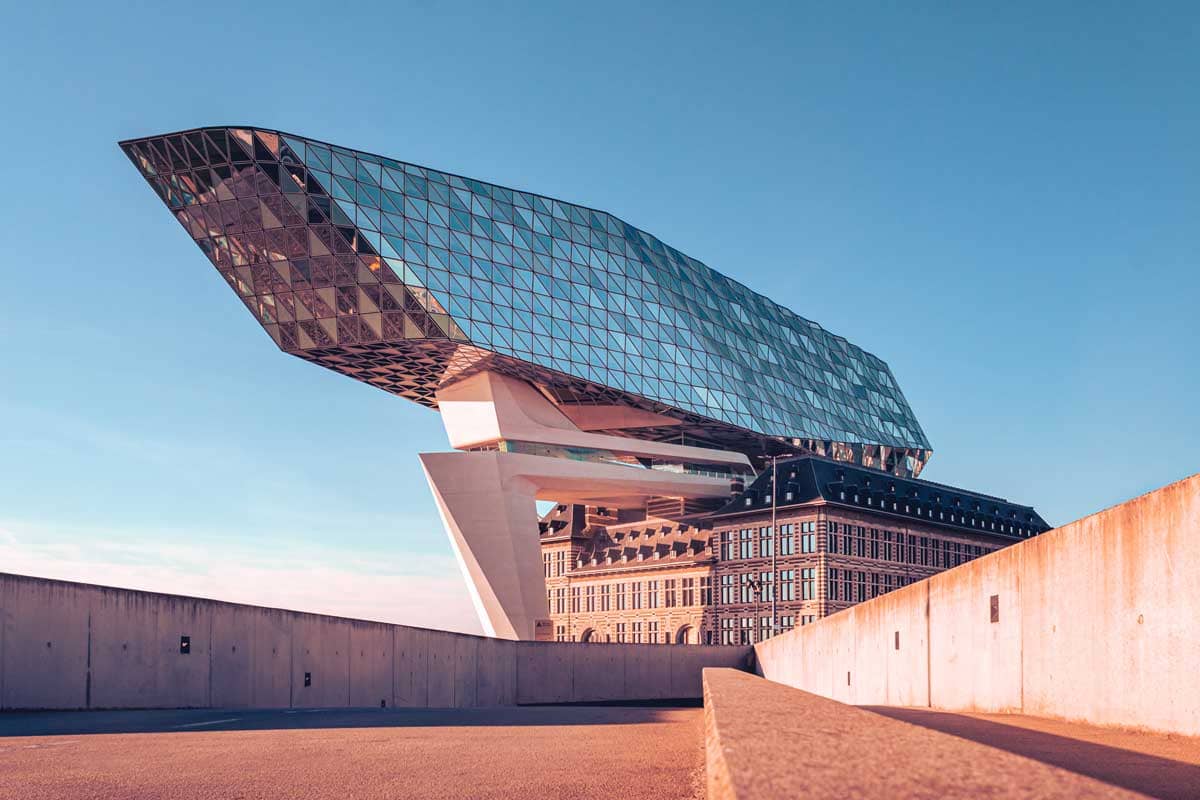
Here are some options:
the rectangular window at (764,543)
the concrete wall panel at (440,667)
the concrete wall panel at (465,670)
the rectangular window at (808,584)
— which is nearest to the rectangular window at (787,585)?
→ the rectangular window at (808,584)

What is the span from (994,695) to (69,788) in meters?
11.6

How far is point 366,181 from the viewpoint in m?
74.8

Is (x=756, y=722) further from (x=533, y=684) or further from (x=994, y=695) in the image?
(x=533, y=684)

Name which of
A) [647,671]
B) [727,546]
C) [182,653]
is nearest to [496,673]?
[647,671]

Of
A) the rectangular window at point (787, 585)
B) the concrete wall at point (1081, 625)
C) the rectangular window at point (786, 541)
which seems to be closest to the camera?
the concrete wall at point (1081, 625)

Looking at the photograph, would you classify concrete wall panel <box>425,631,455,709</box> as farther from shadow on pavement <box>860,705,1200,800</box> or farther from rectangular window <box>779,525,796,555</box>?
rectangular window <box>779,525,796,555</box>

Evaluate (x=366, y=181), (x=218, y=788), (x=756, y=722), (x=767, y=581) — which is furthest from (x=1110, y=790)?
(x=767, y=581)

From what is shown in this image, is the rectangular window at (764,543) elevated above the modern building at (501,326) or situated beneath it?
situated beneath

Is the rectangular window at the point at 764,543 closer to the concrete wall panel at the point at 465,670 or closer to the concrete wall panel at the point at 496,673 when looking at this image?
the concrete wall panel at the point at 496,673

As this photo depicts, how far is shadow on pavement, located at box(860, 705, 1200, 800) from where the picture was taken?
609 cm

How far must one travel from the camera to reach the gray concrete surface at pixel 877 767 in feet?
8.22

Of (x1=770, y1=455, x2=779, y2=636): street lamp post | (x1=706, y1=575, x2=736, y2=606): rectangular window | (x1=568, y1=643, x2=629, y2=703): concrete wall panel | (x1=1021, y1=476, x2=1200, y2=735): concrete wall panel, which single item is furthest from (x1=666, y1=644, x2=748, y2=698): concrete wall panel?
(x1=1021, y1=476, x2=1200, y2=735): concrete wall panel

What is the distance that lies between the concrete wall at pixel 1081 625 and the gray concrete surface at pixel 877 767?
7.00 metres

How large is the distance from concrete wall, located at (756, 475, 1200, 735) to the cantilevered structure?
192ft
